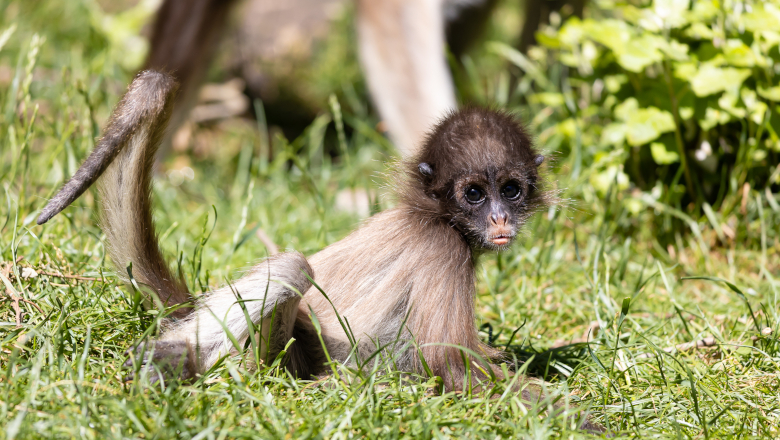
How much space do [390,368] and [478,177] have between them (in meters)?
0.94

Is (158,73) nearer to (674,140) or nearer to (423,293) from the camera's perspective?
(423,293)

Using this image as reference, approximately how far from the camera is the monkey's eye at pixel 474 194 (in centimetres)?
318

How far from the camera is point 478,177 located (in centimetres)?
311

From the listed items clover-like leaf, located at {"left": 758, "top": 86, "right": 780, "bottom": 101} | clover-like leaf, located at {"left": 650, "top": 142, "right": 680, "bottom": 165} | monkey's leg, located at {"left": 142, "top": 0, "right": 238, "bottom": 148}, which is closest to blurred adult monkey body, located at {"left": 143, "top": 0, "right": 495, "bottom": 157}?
monkey's leg, located at {"left": 142, "top": 0, "right": 238, "bottom": 148}

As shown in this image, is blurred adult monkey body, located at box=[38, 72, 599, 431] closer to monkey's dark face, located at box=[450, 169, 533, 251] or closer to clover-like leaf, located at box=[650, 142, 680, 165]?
monkey's dark face, located at box=[450, 169, 533, 251]

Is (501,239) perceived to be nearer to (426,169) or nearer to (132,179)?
(426,169)

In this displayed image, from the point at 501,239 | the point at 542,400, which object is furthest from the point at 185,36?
the point at 542,400

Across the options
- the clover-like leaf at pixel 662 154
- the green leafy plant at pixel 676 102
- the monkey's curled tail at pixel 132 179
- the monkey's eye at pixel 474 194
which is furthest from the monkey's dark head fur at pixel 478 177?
the clover-like leaf at pixel 662 154

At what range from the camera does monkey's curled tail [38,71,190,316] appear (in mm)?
2619

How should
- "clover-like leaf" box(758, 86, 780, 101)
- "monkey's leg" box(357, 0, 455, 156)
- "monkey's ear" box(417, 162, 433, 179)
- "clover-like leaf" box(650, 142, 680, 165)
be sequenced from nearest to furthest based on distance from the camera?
"monkey's ear" box(417, 162, 433, 179) → "clover-like leaf" box(758, 86, 780, 101) → "clover-like leaf" box(650, 142, 680, 165) → "monkey's leg" box(357, 0, 455, 156)

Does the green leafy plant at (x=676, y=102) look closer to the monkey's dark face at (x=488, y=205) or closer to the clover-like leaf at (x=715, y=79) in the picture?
the clover-like leaf at (x=715, y=79)

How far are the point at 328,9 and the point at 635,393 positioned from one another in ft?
28.2

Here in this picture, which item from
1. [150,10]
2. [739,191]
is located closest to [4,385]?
[739,191]

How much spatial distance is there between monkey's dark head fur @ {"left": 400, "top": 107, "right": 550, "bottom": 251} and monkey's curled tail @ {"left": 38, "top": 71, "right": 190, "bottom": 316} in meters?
1.22
